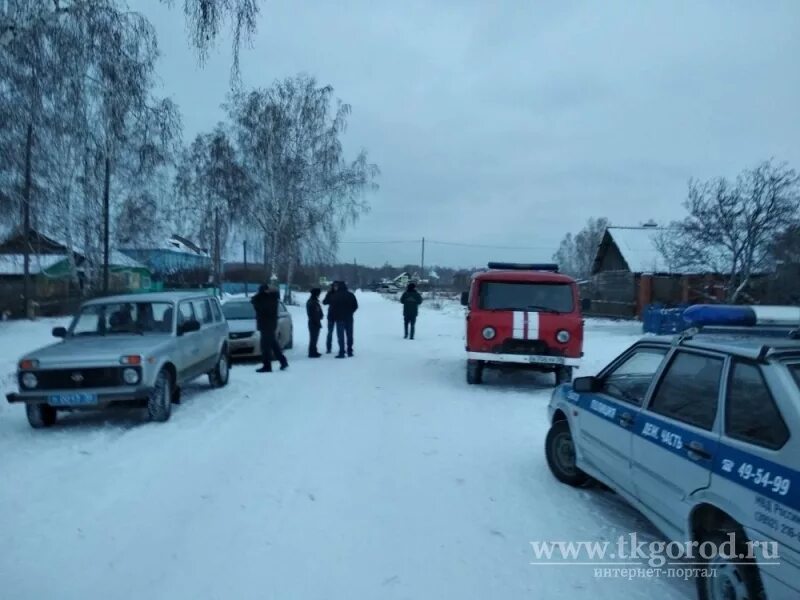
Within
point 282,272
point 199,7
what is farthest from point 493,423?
point 282,272

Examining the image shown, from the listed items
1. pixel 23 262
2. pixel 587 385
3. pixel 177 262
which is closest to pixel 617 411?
pixel 587 385

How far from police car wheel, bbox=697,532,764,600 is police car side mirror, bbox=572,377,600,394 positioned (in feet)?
6.10

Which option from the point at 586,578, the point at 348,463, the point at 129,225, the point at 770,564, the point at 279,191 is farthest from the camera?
→ the point at 279,191

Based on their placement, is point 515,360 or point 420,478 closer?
point 420,478

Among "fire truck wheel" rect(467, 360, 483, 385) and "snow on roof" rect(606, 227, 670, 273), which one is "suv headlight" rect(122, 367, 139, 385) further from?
"snow on roof" rect(606, 227, 670, 273)

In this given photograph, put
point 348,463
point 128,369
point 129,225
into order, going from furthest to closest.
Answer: point 129,225 → point 128,369 → point 348,463

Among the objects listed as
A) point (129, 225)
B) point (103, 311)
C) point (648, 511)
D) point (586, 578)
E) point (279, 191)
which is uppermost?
point (279, 191)

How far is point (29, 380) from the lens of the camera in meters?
7.44

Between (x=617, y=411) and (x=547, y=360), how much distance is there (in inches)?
240

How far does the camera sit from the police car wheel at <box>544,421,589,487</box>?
568 centimetres

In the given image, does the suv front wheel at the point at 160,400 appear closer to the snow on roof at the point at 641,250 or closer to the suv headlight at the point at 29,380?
the suv headlight at the point at 29,380

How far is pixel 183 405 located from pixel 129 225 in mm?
25063

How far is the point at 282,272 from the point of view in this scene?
161ft

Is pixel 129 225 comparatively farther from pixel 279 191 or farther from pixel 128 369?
pixel 128 369
